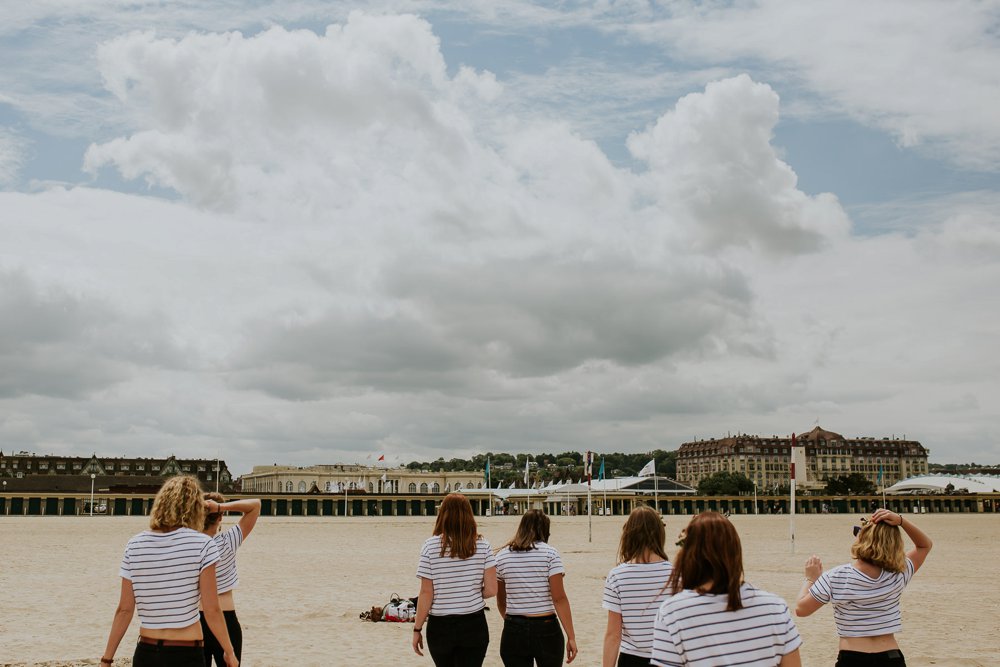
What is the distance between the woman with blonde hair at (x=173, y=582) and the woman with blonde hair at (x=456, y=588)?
4.49 feet

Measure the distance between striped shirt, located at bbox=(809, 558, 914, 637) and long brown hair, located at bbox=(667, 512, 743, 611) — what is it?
1754mm

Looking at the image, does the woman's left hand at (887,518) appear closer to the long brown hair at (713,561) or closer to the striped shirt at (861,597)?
the striped shirt at (861,597)

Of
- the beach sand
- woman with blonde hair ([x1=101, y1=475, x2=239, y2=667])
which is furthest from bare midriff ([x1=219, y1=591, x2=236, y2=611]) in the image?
the beach sand

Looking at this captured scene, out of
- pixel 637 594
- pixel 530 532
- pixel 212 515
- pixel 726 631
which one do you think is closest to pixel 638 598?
pixel 637 594

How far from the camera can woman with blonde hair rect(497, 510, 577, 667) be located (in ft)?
19.9

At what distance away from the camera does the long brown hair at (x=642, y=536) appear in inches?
210

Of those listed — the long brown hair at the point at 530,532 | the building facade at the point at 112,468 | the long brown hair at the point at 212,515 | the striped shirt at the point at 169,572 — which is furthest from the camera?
the building facade at the point at 112,468

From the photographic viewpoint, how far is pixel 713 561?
12.0 feet

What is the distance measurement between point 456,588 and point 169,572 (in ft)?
5.81

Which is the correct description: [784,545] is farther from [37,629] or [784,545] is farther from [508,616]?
[508,616]

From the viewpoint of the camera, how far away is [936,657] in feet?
37.5

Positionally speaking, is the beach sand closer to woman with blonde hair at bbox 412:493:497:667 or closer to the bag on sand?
the bag on sand

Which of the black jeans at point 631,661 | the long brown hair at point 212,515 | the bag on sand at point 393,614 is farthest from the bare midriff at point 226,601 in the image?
the bag on sand at point 393,614

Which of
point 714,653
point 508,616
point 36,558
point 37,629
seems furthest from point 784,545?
point 714,653
